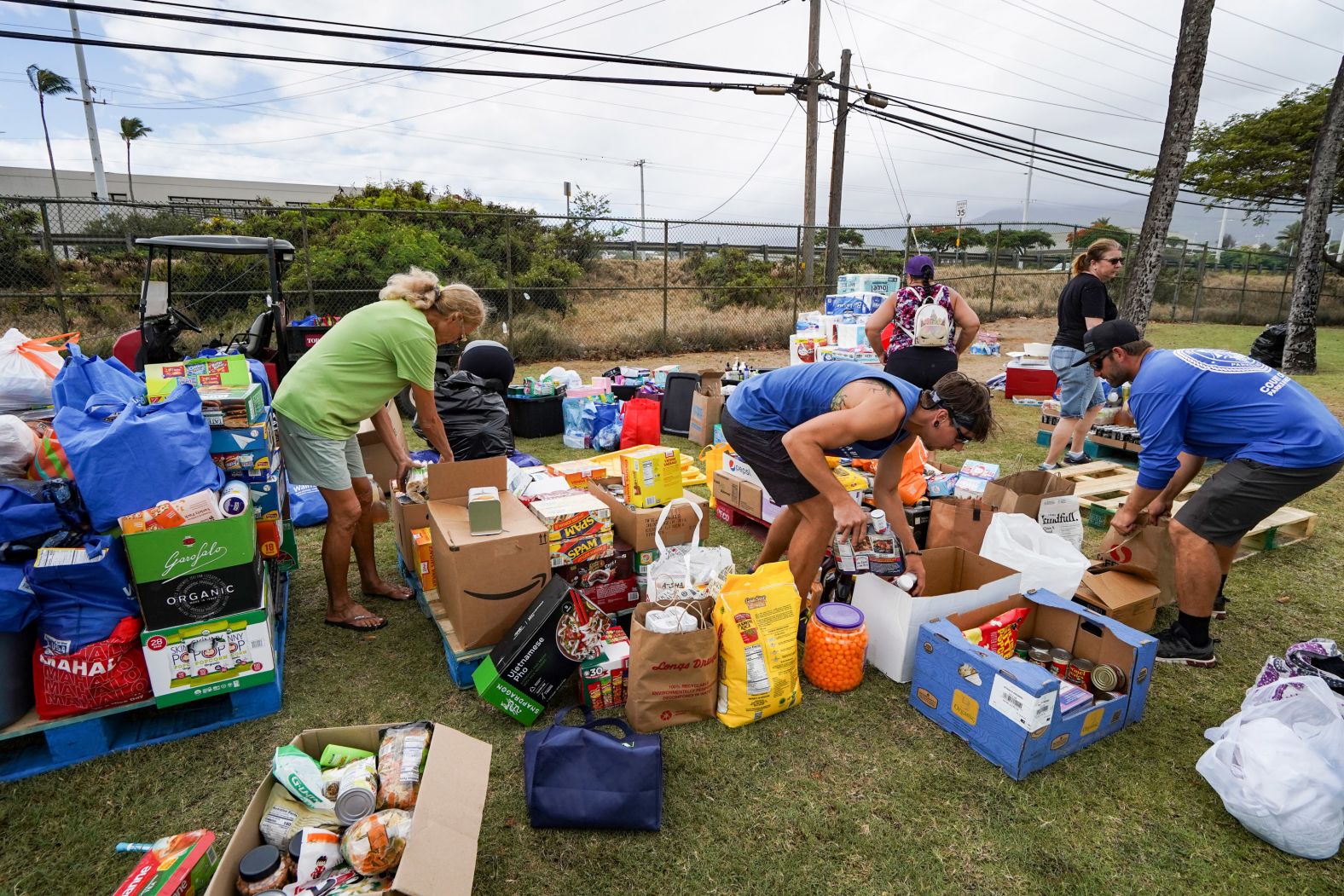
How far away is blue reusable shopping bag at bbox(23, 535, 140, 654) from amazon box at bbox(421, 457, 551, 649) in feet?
3.57

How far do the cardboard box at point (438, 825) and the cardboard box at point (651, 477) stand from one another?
257cm

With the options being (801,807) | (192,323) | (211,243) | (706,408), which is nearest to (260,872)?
(801,807)

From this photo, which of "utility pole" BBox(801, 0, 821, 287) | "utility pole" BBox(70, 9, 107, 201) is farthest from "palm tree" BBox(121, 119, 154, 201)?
"utility pole" BBox(801, 0, 821, 287)

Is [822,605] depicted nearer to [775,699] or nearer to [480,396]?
[775,699]

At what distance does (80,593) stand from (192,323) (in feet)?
12.1

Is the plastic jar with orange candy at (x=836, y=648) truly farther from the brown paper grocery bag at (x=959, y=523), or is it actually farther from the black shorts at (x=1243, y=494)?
the black shorts at (x=1243, y=494)

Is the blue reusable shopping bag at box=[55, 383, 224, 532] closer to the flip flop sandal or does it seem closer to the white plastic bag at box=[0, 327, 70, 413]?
the white plastic bag at box=[0, 327, 70, 413]

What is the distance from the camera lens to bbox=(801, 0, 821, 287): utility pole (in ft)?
43.6

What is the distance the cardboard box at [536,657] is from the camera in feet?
8.32

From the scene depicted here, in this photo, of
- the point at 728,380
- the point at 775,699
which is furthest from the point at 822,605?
the point at 728,380

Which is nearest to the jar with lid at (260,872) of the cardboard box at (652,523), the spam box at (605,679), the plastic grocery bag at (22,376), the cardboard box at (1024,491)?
the spam box at (605,679)

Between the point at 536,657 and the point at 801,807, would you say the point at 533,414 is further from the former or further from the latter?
the point at 801,807

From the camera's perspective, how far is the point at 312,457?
3.04 metres

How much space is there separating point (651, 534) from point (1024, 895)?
1.92 metres
